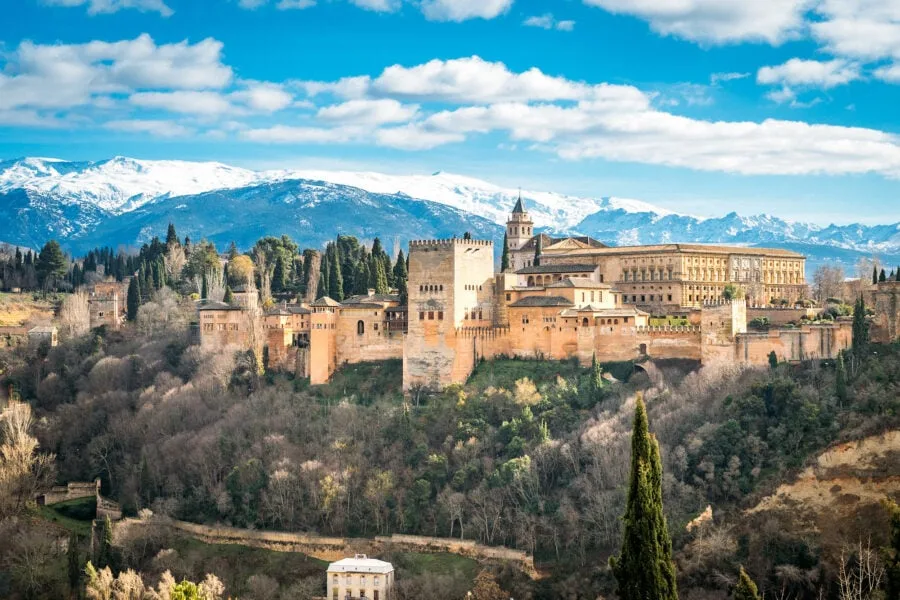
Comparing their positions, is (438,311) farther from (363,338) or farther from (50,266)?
(50,266)

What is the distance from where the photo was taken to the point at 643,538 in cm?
3170

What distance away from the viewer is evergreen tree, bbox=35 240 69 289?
91.9 metres

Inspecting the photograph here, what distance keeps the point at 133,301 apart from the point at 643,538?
52804 mm

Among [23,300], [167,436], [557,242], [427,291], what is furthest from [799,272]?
[23,300]

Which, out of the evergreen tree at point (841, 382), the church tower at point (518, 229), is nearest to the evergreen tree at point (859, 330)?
the evergreen tree at point (841, 382)

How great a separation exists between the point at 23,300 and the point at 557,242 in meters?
40.6

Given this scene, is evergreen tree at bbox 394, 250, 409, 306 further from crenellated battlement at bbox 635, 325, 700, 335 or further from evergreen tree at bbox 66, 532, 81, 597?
evergreen tree at bbox 66, 532, 81, 597

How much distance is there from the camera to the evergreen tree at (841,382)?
47250 mm

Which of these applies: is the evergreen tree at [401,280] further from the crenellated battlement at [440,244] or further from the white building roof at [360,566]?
the white building roof at [360,566]

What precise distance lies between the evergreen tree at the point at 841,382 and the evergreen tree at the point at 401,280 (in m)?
22.6

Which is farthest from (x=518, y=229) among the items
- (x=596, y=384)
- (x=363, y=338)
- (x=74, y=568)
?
(x=74, y=568)

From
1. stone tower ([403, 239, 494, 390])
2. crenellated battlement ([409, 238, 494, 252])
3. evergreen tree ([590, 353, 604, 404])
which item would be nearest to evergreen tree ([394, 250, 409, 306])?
stone tower ([403, 239, 494, 390])

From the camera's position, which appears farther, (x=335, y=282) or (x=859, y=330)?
(x=335, y=282)

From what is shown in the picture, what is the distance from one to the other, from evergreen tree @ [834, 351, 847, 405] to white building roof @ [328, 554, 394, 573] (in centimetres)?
1930
